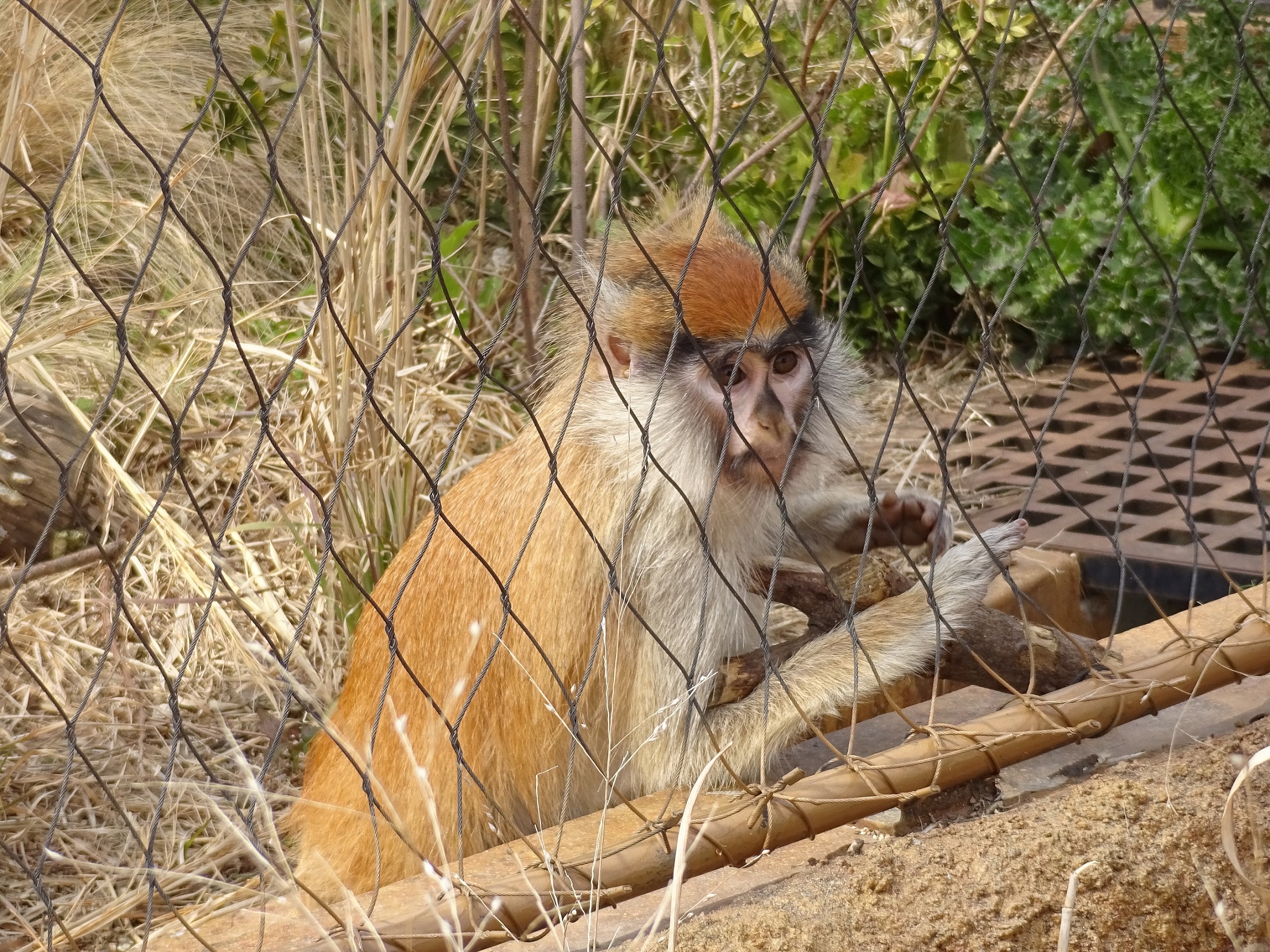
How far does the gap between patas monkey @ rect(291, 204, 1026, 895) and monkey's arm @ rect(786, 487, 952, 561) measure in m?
0.20

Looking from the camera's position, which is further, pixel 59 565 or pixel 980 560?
pixel 59 565

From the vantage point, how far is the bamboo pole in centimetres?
213

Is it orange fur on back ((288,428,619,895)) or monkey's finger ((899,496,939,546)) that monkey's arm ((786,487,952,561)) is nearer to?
monkey's finger ((899,496,939,546))

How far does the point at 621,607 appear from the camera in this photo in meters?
2.78

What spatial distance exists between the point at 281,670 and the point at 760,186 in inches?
129

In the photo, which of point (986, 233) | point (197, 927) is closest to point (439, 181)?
point (986, 233)

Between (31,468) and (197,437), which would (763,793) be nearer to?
(31,468)

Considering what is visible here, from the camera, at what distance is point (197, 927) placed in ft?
7.68

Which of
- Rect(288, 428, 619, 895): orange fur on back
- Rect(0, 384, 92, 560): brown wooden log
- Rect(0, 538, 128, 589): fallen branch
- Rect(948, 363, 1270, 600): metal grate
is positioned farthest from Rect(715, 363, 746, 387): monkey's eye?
Rect(0, 384, 92, 560): brown wooden log

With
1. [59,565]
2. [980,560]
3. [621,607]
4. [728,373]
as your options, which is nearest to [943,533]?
[980,560]

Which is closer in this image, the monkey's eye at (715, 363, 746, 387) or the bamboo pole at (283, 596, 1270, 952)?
the bamboo pole at (283, 596, 1270, 952)

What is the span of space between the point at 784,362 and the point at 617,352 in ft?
1.23

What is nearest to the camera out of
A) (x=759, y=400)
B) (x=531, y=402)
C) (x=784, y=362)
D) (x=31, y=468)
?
(x=759, y=400)

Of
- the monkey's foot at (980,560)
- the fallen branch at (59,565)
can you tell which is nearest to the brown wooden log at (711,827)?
the monkey's foot at (980,560)
